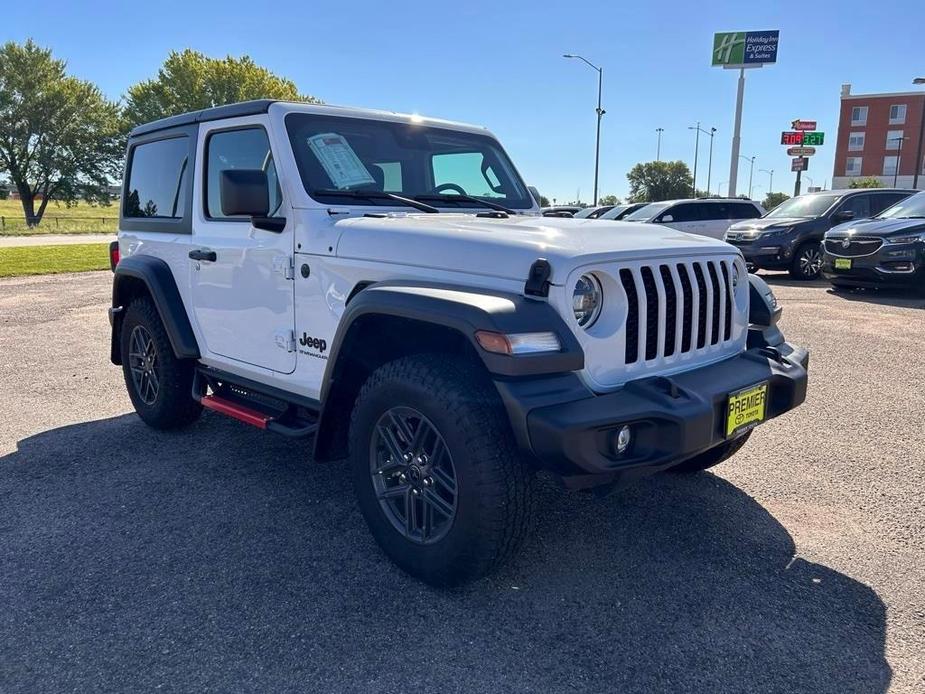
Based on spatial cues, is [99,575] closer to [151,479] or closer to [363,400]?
[151,479]

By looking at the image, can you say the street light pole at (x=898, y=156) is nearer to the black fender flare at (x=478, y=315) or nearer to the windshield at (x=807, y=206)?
the windshield at (x=807, y=206)

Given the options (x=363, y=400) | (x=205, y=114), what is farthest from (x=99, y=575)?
(x=205, y=114)

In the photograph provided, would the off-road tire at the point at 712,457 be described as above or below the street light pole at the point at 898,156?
below

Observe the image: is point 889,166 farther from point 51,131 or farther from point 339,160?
point 339,160

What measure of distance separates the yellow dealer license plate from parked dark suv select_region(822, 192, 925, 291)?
8913 millimetres

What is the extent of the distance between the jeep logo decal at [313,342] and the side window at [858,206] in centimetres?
1289

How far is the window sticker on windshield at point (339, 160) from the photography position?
3.62 m

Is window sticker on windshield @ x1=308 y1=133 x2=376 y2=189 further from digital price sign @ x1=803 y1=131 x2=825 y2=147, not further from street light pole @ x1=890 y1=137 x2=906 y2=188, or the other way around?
street light pole @ x1=890 y1=137 x2=906 y2=188

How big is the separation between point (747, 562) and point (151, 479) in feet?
10.4

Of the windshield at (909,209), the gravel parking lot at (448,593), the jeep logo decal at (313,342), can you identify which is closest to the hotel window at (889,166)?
the windshield at (909,209)

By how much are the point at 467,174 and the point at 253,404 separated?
184 centimetres

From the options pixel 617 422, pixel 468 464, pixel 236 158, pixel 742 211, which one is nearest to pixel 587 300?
pixel 617 422

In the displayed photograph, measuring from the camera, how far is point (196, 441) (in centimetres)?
470

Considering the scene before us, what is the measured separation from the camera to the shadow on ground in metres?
2.38
